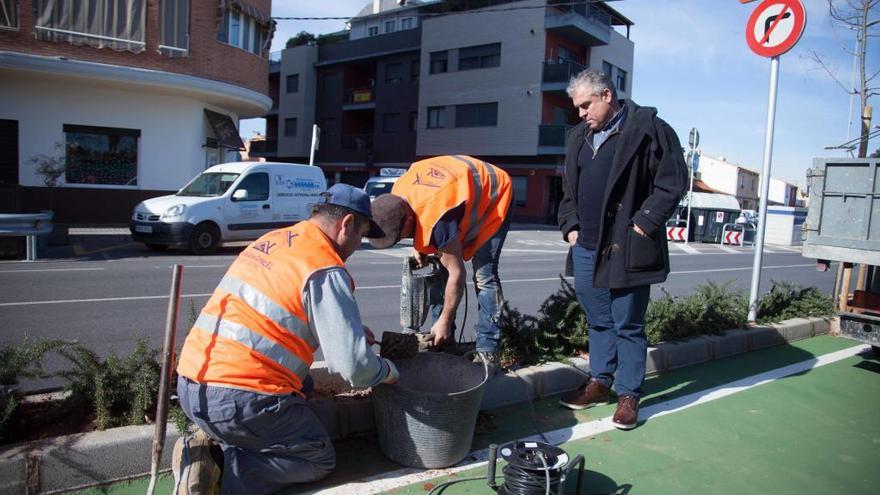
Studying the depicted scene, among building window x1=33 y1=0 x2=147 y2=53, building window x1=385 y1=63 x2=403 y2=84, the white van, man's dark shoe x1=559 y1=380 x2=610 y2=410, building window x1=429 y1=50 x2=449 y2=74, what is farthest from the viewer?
building window x1=385 y1=63 x2=403 y2=84

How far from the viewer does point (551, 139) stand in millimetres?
31266

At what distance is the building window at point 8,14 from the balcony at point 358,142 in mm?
25018

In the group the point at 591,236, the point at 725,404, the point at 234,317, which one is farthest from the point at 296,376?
the point at 725,404

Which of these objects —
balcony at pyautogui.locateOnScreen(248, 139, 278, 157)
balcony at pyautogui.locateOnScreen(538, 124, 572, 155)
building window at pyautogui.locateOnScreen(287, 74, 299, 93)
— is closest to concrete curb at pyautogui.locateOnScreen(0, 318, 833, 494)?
balcony at pyautogui.locateOnScreen(538, 124, 572, 155)

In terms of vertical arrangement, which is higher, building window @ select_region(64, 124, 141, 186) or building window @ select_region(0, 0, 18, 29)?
building window @ select_region(0, 0, 18, 29)

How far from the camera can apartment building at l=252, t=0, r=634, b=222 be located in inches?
1262

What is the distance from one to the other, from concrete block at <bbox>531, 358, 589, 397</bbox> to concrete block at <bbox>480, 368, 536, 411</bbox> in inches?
2.3

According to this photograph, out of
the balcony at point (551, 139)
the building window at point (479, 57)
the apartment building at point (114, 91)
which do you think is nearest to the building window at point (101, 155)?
the apartment building at point (114, 91)

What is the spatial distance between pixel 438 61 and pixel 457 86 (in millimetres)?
2151

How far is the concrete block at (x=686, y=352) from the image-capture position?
5.10 m

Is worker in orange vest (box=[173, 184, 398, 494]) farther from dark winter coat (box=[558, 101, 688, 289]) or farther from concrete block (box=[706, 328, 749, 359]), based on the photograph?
concrete block (box=[706, 328, 749, 359])

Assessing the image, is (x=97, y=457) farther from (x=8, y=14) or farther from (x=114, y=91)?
(x=114, y=91)

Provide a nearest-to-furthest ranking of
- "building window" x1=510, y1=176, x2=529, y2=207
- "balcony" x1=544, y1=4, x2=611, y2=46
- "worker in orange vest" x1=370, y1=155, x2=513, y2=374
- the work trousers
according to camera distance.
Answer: the work trousers
"worker in orange vest" x1=370, y1=155, x2=513, y2=374
"balcony" x1=544, y1=4, x2=611, y2=46
"building window" x1=510, y1=176, x2=529, y2=207

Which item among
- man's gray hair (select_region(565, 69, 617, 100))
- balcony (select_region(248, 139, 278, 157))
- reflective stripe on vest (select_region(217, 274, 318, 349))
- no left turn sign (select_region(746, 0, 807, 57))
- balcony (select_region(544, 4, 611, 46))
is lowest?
reflective stripe on vest (select_region(217, 274, 318, 349))
